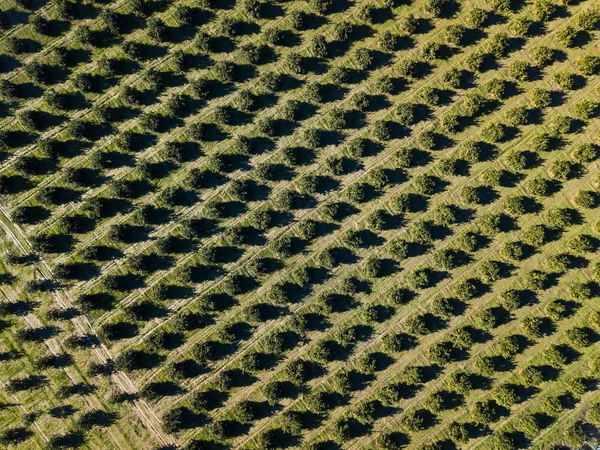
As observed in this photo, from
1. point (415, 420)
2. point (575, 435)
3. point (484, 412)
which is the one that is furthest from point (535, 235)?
point (415, 420)

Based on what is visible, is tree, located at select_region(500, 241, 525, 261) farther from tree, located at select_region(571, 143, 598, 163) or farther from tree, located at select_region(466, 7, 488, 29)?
tree, located at select_region(466, 7, 488, 29)

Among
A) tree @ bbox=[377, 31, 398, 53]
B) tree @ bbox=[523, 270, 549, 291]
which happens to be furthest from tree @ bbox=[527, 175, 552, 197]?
tree @ bbox=[377, 31, 398, 53]

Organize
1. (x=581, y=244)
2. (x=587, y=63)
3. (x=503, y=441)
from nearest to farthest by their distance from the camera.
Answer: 1. (x=503, y=441)
2. (x=581, y=244)
3. (x=587, y=63)

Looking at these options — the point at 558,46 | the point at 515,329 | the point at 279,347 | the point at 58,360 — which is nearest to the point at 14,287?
the point at 58,360

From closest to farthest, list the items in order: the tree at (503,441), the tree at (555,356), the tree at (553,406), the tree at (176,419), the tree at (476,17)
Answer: the tree at (176,419), the tree at (503,441), the tree at (555,356), the tree at (553,406), the tree at (476,17)

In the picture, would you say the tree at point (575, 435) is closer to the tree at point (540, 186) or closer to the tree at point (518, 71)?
the tree at point (540, 186)

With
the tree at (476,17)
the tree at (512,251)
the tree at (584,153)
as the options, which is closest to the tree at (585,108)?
the tree at (584,153)

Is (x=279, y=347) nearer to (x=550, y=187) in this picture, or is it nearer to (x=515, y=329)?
(x=515, y=329)

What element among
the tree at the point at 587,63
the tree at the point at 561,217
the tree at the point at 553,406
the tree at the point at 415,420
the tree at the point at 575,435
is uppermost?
the tree at the point at 587,63

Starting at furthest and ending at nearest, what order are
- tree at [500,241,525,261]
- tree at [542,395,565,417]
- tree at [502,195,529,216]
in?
tree at [502,195,529,216] < tree at [500,241,525,261] < tree at [542,395,565,417]

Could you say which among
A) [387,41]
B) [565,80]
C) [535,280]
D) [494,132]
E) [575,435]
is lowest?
[575,435]

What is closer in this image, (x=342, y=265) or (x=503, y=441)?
(x=503, y=441)

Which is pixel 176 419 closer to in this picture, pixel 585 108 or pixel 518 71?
pixel 518 71
